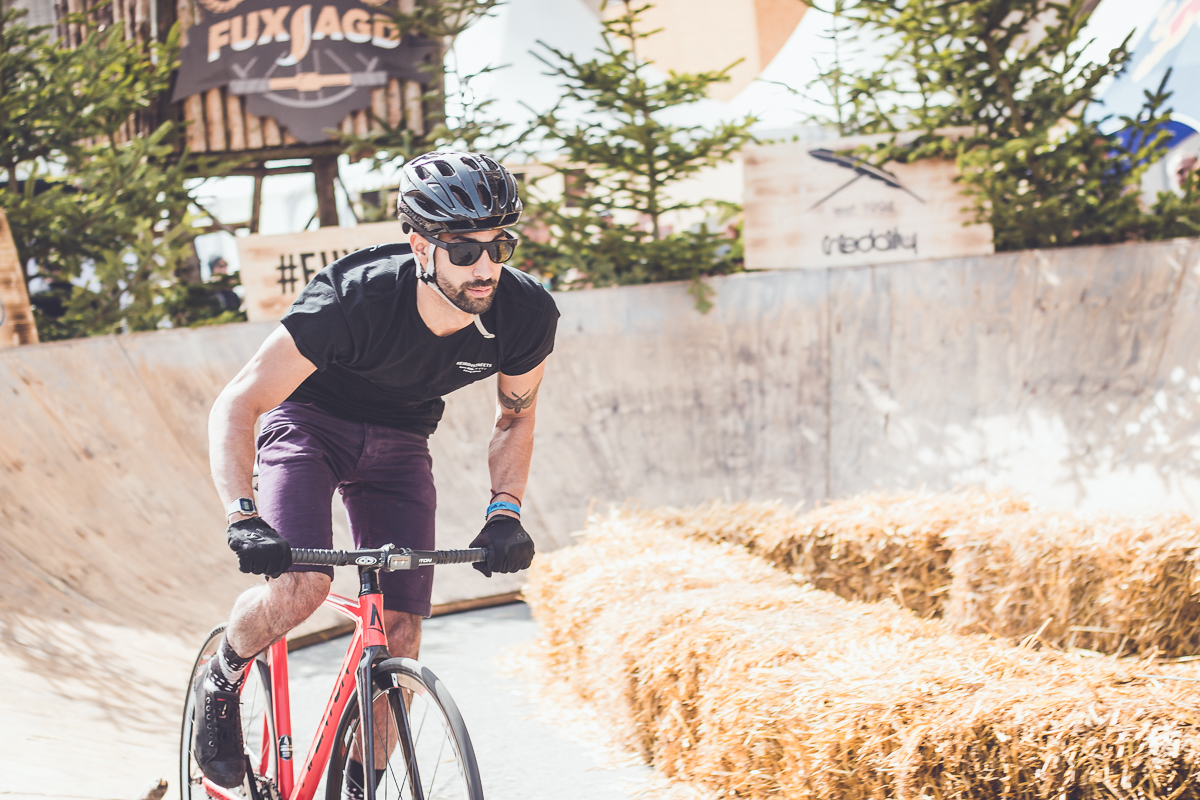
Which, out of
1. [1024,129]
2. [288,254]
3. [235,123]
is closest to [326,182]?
[235,123]

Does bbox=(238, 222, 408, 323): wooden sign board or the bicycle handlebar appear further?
bbox=(238, 222, 408, 323): wooden sign board

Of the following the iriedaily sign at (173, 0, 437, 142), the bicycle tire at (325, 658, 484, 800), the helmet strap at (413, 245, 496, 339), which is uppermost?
the iriedaily sign at (173, 0, 437, 142)

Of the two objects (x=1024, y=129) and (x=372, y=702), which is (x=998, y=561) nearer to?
(x=372, y=702)

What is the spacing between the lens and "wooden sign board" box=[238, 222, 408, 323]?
726 cm

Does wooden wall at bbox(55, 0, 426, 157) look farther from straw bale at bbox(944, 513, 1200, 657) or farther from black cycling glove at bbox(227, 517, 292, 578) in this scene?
black cycling glove at bbox(227, 517, 292, 578)

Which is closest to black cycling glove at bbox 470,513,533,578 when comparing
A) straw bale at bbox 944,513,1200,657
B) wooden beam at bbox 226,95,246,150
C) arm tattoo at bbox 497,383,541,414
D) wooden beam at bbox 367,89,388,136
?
arm tattoo at bbox 497,383,541,414

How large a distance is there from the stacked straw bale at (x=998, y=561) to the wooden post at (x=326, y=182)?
5597mm

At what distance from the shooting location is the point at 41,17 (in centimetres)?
1237

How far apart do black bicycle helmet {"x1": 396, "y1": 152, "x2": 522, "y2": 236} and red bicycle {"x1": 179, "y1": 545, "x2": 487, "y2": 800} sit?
81 centimetres

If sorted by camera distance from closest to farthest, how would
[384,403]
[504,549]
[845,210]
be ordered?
[504,549], [384,403], [845,210]

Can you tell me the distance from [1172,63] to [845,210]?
3937mm

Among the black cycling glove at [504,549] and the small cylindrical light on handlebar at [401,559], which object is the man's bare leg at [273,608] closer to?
the small cylindrical light on handlebar at [401,559]

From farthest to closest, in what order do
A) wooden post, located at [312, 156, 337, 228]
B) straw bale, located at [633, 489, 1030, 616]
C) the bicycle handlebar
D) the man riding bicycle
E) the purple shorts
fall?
wooden post, located at [312, 156, 337, 228]
straw bale, located at [633, 489, 1030, 616]
the purple shorts
the man riding bicycle
the bicycle handlebar

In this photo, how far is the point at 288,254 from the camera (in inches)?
286
